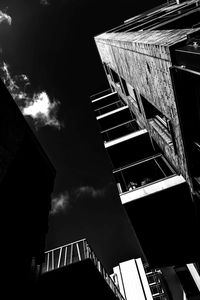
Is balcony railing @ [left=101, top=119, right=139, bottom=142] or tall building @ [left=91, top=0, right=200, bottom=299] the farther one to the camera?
balcony railing @ [left=101, top=119, right=139, bottom=142]

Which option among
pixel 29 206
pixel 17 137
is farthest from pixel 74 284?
pixel 17 137

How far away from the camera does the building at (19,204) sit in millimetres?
6078

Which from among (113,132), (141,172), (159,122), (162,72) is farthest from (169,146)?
(113,132)

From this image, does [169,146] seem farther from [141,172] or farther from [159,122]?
[141,172]

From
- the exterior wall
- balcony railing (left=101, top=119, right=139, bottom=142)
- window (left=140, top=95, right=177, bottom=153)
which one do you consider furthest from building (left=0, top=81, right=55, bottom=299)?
window (left=140, top=95, right=177, bottom=153)

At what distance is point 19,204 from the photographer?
7656 mm

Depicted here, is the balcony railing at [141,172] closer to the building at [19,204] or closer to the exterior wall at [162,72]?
the exterior wall at [162,72]

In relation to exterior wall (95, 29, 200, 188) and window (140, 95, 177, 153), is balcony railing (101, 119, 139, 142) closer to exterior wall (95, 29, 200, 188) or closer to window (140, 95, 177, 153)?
window (140, 95, 177, 153)

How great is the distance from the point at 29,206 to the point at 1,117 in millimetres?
3610

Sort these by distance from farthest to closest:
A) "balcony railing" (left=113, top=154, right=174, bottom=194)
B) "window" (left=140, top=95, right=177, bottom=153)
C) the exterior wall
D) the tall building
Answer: "balcony railing" (left=113, top=154, right=174, bottom=194)
"window" (left=140, top=95, right=177, bottom=153)
the exterior wall
the tall building

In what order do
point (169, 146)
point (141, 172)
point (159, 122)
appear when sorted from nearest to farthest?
1. point (169, 146)
2. point (159, 122)
3. point (141, 172)

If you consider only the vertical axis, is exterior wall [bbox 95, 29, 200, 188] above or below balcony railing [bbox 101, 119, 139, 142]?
above

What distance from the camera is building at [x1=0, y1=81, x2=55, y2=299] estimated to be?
6.08m

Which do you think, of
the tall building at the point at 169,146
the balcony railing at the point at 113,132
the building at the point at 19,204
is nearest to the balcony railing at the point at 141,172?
the tall building at the point at 169,146
